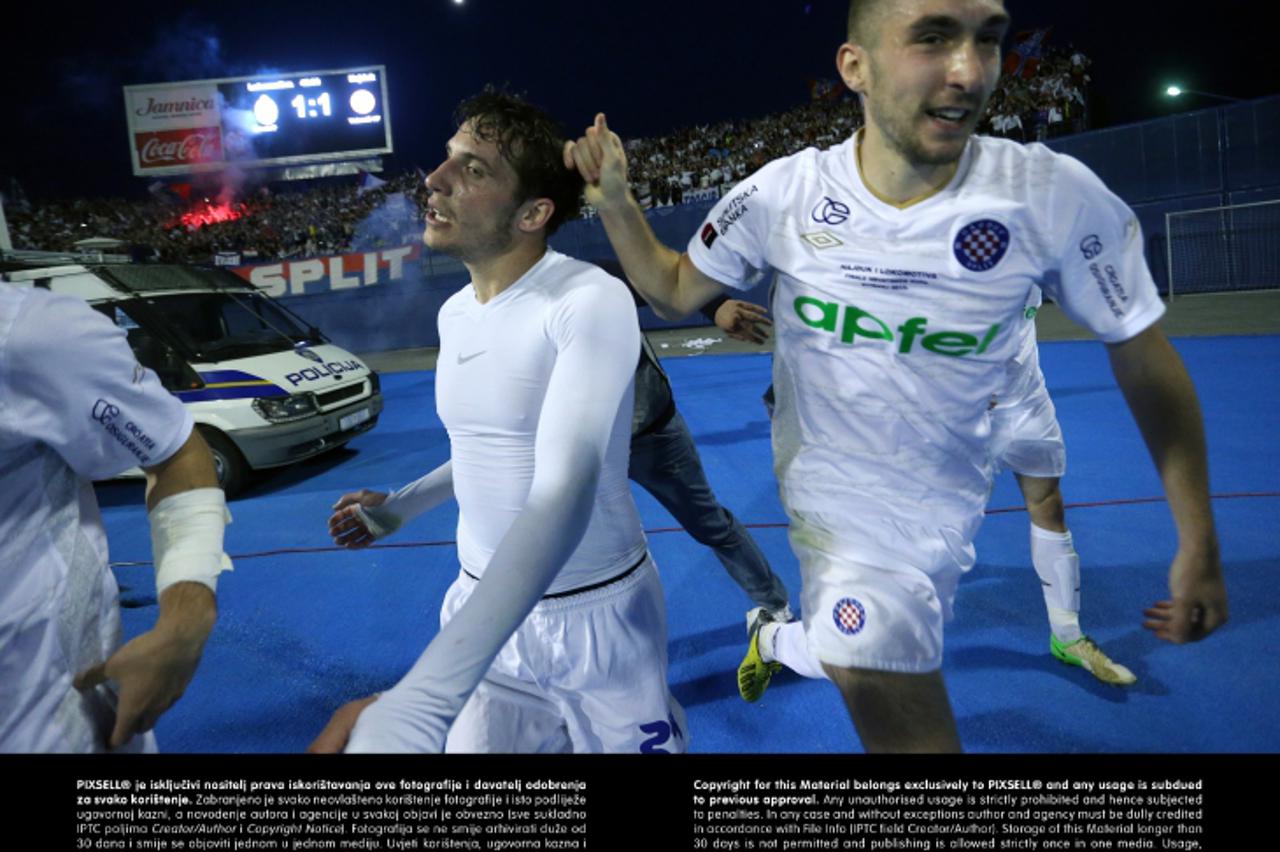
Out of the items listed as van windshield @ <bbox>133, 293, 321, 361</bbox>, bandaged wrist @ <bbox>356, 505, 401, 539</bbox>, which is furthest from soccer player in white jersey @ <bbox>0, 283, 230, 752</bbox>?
van windshield @ <bbox>133, 293, 321, 361</bbox>

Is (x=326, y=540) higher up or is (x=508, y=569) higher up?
(x=508, y=569)

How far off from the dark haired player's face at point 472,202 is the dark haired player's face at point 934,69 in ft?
2.97

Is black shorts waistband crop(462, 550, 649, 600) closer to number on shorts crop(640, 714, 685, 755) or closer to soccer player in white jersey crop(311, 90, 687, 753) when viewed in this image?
soccer player in white jersey crop(311, 90, 687, 753)

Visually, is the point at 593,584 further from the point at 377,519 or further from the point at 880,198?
the point at 880,198

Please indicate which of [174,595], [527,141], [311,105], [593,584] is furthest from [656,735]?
[311,105]

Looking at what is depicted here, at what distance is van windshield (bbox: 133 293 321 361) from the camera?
256 inches

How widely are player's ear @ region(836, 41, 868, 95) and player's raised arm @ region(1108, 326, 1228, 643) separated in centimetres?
80

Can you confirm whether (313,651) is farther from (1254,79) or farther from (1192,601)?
(1254,79)

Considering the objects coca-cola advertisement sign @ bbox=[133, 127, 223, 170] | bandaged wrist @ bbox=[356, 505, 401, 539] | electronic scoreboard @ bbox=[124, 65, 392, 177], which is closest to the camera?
bandaged wrist @ bbox=[356, 505, 401, 539]

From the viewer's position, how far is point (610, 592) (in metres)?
1.84

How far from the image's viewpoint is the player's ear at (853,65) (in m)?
1.70

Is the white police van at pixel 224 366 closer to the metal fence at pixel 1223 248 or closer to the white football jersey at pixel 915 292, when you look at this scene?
the white football jersey at pixel 915 292
